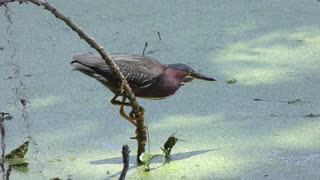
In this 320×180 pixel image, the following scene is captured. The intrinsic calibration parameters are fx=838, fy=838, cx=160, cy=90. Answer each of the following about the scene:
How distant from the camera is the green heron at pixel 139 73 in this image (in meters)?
2.62

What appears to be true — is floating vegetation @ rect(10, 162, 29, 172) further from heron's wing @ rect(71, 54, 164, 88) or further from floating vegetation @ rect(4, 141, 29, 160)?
heron's wing @ rect(71, 54, 164, 88)

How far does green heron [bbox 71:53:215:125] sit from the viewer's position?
2.62 metres

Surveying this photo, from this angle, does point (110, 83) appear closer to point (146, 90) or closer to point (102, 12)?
point (146, 90)

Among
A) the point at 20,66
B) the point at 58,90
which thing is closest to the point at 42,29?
the point at 20,66

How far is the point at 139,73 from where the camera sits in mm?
2619

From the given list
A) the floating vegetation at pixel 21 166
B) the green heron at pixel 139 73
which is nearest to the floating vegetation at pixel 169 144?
the green heron at pixel 139 73

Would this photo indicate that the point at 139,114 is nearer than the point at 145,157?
Yes

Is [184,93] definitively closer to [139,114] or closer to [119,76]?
[139,114]

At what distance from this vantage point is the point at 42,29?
3801mm

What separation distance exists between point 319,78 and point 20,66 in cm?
120

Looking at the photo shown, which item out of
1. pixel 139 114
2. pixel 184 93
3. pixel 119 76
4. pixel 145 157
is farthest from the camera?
pixel 184 93

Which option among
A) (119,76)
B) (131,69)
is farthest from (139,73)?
(119,76)

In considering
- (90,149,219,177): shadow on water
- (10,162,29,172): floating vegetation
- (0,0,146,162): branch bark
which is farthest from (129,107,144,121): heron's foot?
(10,162,29,172): floating vegetation

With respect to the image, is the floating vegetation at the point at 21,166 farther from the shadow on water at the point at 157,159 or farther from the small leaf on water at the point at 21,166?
the shadow on water at the point at 157,159
